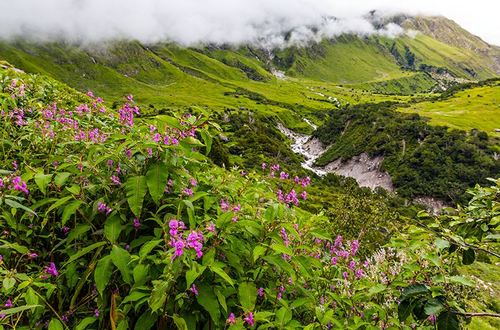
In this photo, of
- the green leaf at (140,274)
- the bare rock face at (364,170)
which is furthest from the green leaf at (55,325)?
the bare rock face at (364,170)

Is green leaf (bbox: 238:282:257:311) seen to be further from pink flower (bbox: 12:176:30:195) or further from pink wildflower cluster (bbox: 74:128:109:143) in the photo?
pink wildflower cluster (bbox: 74:128:109:143)

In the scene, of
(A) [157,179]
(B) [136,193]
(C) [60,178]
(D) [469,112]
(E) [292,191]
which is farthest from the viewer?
(D) [469,112]

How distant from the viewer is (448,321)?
4.07 metres

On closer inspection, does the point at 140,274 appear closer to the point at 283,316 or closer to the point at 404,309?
the point at 283,316

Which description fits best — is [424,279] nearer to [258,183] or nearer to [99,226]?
[258,183]

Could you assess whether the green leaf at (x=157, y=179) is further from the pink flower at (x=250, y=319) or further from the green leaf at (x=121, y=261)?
the pink flower at (x=250, y=319)

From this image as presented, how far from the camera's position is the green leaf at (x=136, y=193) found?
428cm

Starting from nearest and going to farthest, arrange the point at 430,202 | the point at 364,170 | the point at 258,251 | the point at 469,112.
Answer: the point at 258,251 → the point at 430,202 → the point at 364,170 → the point at 469,112

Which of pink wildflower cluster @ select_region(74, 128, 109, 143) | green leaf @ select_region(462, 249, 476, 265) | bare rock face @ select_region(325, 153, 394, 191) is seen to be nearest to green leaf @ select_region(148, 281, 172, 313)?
pink wildflower cluster @ select_region(74, 128, 109, 143)

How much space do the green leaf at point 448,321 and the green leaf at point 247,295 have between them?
1949 millimetres

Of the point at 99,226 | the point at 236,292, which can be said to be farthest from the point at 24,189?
the point at 236,292

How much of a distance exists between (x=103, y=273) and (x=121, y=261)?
0.71 feet

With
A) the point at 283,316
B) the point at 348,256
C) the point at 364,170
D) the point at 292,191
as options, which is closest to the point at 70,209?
the point at 283,316

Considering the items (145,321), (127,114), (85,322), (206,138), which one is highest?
(206,138)
